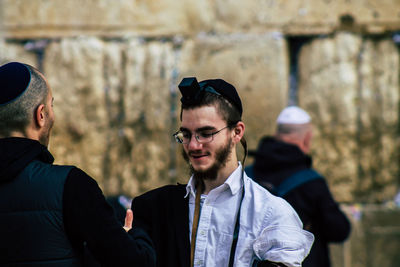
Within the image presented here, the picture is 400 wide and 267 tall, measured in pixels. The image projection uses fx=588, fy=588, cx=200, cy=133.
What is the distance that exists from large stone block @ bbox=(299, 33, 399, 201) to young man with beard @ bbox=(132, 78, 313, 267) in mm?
2495

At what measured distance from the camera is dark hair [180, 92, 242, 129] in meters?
2.49

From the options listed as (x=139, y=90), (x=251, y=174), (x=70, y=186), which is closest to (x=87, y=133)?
(x=139, y=90)

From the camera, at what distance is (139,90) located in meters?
4.91

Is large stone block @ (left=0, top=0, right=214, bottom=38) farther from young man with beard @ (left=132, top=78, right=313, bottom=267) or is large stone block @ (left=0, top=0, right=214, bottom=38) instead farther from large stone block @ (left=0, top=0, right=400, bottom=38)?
young man with beard @ (left=132, top=78, right=313, bottom=267)

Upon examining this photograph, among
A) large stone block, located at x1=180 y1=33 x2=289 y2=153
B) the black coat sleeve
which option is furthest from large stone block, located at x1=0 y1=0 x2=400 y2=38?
the black coat sleeve

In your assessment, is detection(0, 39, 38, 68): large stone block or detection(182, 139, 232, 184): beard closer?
detection(182, 139, 232, 184): beard

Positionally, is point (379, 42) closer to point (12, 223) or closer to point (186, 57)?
point (186, 57)

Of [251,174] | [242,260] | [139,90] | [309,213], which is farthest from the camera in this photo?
[139,90]

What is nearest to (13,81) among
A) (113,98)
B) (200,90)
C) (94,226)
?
(94,226)

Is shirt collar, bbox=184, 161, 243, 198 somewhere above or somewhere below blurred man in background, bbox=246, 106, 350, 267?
above

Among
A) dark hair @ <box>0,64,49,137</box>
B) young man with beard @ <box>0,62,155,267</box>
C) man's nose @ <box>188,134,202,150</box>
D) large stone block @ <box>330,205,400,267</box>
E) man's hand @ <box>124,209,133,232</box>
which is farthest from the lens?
large stone block @ <box>330,205,400,267</box>

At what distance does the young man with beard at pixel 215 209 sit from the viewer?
7.50 ft

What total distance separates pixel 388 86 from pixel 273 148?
4.75 ft

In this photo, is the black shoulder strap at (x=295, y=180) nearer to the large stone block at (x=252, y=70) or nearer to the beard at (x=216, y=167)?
the large stone block at (x=252, y=70)
